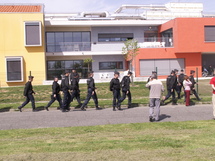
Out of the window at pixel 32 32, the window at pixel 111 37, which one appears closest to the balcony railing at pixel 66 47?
the window at pixel 111 37

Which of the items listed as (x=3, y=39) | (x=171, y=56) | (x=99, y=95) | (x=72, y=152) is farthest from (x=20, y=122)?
(x=171, y=56)

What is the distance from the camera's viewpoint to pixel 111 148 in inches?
239

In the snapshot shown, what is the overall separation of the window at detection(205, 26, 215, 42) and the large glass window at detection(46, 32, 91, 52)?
13019 mm

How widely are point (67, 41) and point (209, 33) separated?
617 inches

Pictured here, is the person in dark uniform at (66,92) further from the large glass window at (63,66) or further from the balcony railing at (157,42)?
the large glass window at (63,66)

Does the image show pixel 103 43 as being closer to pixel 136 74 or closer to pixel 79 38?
pixel 79 38

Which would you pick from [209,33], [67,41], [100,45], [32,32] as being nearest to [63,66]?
[67,41]

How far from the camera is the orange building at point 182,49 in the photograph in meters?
30.5

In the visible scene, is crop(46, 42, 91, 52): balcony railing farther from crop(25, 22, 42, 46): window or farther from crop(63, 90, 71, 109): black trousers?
crop(63, 90, 71, 109): black trousers

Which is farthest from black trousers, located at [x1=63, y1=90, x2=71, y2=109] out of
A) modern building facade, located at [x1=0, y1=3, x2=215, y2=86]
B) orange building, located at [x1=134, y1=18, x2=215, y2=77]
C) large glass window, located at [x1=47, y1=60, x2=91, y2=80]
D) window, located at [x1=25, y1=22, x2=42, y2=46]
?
large glass window, located at [x1=47, y1=60, x2=91, y2=80]

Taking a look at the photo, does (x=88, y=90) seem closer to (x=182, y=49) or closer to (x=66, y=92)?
(x=66, y=92)

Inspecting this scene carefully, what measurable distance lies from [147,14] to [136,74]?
9.95 m

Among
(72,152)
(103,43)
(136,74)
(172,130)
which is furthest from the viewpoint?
(103,43)

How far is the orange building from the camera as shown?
100 ft
